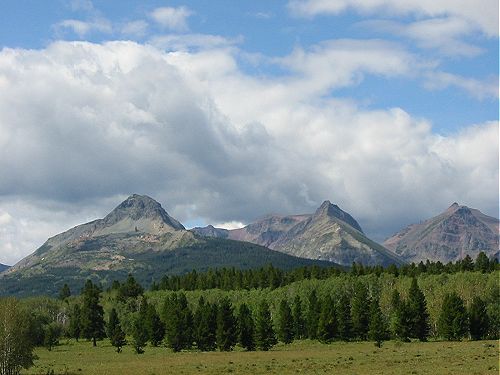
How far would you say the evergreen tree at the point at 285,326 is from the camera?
146 metres

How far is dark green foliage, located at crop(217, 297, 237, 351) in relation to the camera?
412 ft

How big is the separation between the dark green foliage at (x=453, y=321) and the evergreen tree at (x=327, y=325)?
22518 mm

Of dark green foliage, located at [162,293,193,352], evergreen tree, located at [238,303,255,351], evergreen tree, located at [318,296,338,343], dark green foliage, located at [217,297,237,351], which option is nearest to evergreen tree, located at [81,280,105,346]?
dark green foliage, located at [162,293,193,352]

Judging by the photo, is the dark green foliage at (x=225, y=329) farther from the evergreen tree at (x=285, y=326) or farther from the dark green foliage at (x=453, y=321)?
the dark green foliage at (x=453, y=321)

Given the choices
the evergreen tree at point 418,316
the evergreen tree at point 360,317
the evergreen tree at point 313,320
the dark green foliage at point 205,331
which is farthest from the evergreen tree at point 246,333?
the evergreen tree at point 418,316

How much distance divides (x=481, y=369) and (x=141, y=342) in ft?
264

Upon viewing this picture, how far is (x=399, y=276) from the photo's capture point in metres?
195

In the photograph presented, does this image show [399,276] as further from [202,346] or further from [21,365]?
[21,365]

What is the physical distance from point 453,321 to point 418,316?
944 centimetres

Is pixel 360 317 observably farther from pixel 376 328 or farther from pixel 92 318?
pixel 92 318

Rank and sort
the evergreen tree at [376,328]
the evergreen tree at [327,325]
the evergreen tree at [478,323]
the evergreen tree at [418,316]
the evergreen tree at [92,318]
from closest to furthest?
the evergreen tree at [478,323] < the evergreen tree at [376,328] < the evergreen tree at [418,316] < the evergreen tree at [327,325] < the evergreen tree at [92,318]

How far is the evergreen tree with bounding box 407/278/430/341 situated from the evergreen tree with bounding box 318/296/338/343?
54.6 ft

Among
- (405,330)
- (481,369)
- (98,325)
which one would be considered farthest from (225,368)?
(98,325)

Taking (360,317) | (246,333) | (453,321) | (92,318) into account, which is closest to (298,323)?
(360,317)
